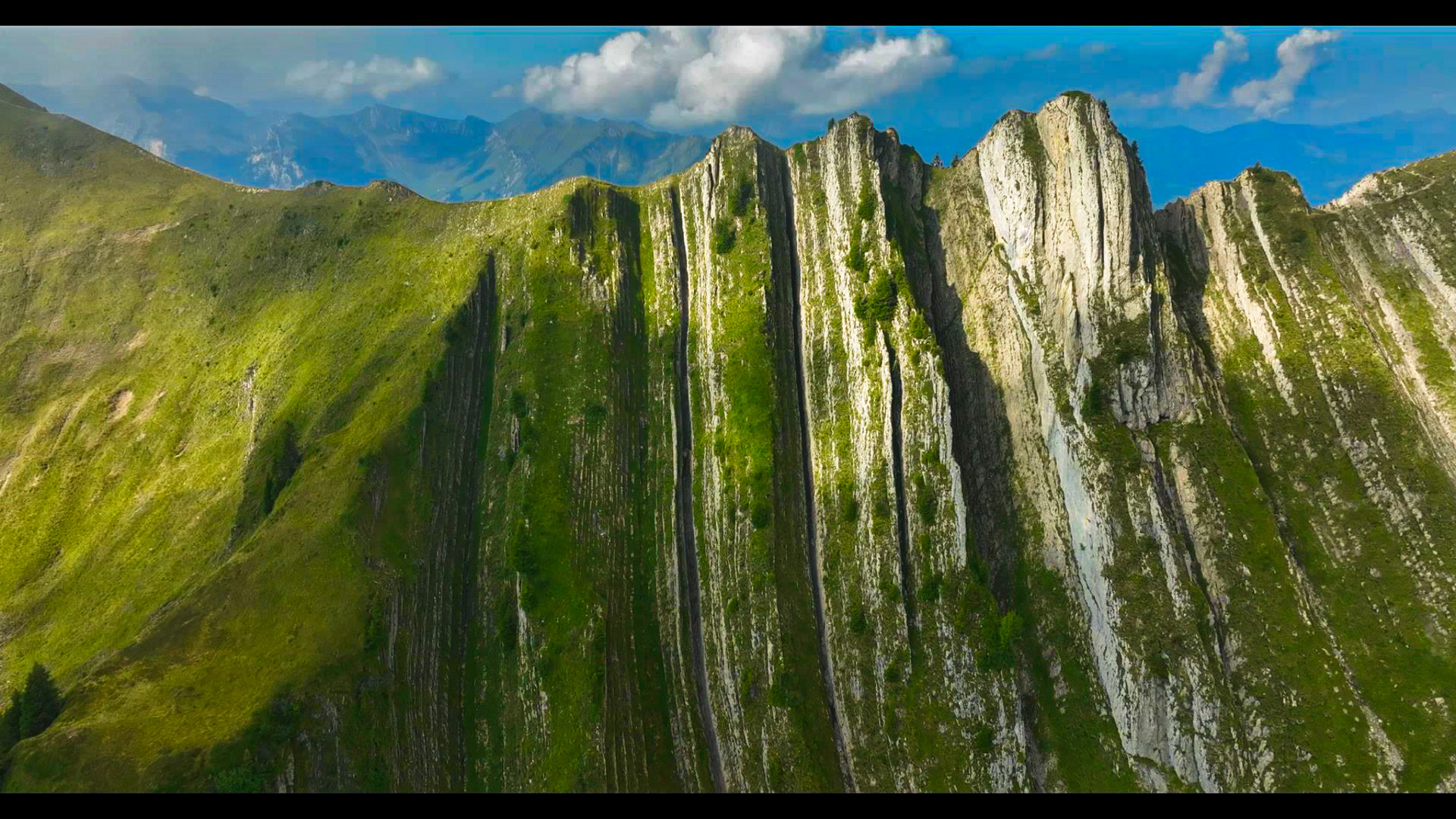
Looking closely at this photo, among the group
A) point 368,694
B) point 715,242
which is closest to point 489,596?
point 368,694

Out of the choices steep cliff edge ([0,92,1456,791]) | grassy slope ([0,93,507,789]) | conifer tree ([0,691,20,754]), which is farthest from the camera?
grassy slope ([0,93,507,789])

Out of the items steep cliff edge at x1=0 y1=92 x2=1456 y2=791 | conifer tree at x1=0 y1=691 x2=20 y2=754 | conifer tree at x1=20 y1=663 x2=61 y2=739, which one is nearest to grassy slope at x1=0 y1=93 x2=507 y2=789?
steep cliff edge at x1=0 y1=92 x2=1456 y2=791

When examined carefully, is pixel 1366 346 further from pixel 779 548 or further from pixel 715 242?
pixel 715 242

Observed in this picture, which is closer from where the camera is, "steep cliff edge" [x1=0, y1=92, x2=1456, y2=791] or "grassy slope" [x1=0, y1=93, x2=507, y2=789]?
"steep cliff edge" [x1=0, y1=92, x2=1456, y2=791]

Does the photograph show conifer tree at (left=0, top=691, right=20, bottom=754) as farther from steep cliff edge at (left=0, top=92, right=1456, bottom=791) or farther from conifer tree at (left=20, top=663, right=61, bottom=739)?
steep cliff edge at (left=0, top=92, right=1456, bottom=791)

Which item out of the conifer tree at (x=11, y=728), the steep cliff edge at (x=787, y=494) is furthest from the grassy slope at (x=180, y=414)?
the conifer tree at (x=11, y=728)

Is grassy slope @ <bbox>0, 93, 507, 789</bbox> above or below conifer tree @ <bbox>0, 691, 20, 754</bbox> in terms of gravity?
above

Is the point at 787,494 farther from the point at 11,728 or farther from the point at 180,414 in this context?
the point at 180,414
